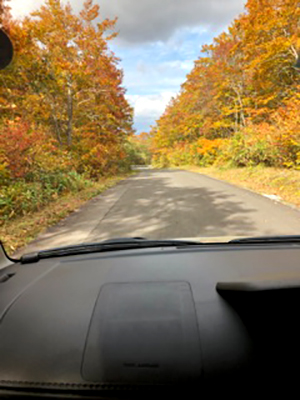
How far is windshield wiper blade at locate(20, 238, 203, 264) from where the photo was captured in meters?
1.99

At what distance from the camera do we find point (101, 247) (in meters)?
2.03

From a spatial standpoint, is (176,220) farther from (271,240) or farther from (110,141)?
(110,141)

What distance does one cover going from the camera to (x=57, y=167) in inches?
371

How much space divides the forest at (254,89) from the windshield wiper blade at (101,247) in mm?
9108

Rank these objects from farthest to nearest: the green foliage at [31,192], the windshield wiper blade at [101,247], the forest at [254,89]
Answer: the forest at [254,89], the green foliage at [31,192], the windshield wiper blade at [101,247]

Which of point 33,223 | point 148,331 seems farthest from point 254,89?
point 148,331

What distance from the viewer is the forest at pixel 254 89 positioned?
10.9 m

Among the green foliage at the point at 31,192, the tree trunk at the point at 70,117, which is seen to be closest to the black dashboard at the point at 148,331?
the green foliage at the point at 31,192

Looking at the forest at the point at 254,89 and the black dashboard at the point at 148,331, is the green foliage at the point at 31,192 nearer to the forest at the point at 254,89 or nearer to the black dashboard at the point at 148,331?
the black dashboard at the point at 148,331

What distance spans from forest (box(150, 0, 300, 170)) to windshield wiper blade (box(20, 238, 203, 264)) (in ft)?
29.9

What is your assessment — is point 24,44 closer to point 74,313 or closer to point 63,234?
point 63,234

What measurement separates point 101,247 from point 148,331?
0.97 m

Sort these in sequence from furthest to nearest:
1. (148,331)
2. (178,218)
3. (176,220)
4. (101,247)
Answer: (178,218) → (176,220) → (101,247) → (148,331)

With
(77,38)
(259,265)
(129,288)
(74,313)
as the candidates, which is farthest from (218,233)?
(77,38)
